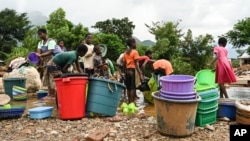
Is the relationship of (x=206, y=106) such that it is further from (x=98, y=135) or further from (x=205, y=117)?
(x=98, y=135)

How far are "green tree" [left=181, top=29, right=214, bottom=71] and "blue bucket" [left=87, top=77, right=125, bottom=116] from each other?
69.5ft

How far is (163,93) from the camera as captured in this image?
15.7 feet

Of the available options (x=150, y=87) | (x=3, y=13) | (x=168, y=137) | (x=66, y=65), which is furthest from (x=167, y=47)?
(x=3, y=13)

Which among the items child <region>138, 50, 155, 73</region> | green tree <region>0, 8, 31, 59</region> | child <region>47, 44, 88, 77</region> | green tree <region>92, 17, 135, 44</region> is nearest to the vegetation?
green tree <region>92, 17, 135, 44</region>

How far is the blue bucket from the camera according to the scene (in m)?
5.74

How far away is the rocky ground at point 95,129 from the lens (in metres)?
4.68

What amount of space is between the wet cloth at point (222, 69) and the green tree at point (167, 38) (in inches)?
648

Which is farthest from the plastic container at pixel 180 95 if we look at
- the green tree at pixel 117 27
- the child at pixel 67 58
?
the green tree at pixel 117 27

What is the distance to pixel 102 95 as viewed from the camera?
578 centimetres

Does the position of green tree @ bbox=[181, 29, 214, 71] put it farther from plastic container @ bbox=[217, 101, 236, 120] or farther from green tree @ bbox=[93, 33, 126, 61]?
plastic container @ bbox=[217, 101, 236, 120]

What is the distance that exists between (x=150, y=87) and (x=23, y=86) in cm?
325

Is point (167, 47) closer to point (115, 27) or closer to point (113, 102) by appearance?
point (115, 27)

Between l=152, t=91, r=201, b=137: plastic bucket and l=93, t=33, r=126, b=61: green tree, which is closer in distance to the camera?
l=152, t=91, r=201, b=137: plastic bucket

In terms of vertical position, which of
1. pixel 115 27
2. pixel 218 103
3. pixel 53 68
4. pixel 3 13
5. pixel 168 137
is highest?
pixel 3 13
